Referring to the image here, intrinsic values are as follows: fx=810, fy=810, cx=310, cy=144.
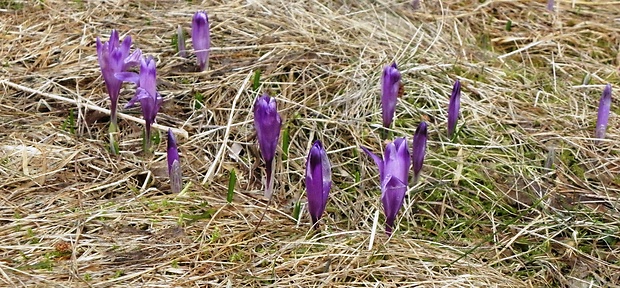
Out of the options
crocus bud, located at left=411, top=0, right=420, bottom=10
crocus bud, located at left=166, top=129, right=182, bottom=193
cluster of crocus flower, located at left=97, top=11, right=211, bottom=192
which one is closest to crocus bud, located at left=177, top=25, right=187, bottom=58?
cluster of crocus flower, located at left=97, top=11, right=211, bottom=192

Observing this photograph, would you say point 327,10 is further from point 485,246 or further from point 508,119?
point 485,246

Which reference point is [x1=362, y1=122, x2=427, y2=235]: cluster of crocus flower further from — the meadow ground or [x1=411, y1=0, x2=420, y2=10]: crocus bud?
[x1=411, y1=0, x2=420, y2=10]: crocus bud

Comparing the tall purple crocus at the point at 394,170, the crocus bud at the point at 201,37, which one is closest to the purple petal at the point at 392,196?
the tall purple crocus at the point at 394,170

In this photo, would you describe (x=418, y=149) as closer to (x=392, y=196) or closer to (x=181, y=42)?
(x=392, y=196)

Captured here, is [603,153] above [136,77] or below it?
below

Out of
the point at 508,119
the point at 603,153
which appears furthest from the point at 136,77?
the point at 603,153

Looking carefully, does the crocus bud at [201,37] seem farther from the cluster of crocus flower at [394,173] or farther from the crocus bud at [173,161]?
the cluster of crocus flower at [394,173]

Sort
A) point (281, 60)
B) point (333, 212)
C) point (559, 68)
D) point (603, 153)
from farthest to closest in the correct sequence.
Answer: point (559, 68), point (281, 60), point (603, 153), point (333, 212)

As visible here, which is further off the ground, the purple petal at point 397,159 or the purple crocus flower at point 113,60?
the purple crocus flower at point 113,60
